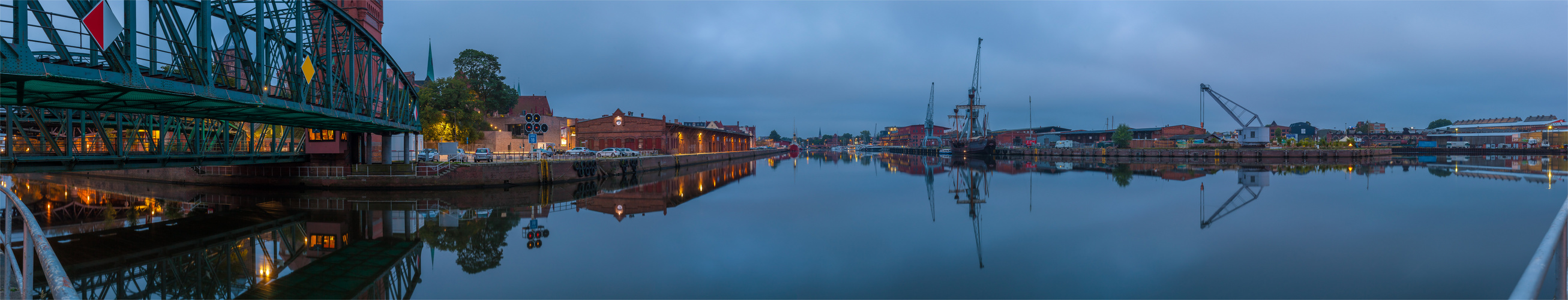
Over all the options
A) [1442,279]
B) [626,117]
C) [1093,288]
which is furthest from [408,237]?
[626,117]

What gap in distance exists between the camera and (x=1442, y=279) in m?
10.3

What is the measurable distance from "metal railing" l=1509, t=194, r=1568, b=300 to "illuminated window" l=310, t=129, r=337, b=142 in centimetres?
3449

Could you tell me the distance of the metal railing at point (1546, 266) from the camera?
7.07 feet

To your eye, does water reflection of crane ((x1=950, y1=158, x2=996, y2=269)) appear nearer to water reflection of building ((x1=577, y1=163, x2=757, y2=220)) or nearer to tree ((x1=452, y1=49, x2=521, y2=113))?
water reflection of building ((x1=577, y1=163, x2=757, y2=220))

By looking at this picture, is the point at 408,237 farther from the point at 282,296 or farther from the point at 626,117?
the point at 626,117

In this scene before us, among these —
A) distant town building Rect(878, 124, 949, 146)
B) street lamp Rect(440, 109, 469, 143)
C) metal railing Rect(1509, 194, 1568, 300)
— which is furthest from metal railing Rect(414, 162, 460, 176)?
distant town building Rect(878, 124, 949, 146)

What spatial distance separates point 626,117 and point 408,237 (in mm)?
45294

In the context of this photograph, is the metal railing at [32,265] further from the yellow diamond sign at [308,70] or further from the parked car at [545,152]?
the parked car at [545,152]

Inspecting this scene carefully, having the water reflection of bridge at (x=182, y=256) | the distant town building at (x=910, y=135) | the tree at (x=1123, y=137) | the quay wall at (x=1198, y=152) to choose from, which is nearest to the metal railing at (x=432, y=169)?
the water reflection of bridge at (x=182, y=256)

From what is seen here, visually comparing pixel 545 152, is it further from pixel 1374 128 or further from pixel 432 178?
pixel 1374 128

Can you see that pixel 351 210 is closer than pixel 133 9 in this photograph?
No

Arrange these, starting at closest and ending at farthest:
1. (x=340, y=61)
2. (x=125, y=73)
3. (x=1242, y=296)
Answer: (x=1242, y=296)
(x=125, y=73)
(x=340, y=61)

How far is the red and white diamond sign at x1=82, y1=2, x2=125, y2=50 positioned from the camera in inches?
415

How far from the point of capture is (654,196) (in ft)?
86.2
